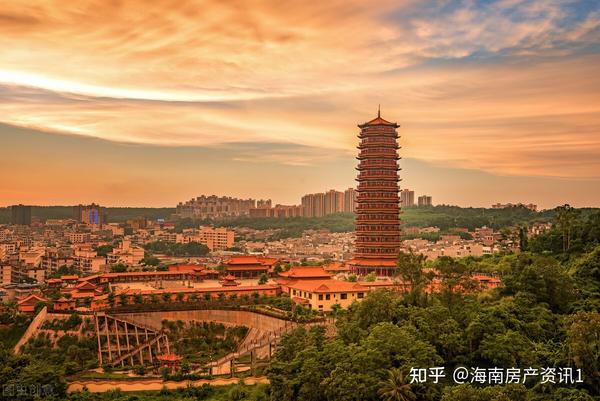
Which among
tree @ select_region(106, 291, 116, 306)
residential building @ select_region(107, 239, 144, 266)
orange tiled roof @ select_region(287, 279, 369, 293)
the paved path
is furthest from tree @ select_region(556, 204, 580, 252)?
residential building @ select_region(107, 239, 144, 266)

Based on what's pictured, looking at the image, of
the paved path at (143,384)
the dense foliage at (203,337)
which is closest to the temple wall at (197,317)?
the dense foliage at (203,337)

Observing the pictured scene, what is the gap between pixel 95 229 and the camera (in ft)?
409

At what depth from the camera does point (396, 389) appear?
18.4 meters

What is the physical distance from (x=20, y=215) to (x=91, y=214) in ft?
46.4

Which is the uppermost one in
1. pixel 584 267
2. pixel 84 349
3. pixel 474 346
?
pixel 584 267

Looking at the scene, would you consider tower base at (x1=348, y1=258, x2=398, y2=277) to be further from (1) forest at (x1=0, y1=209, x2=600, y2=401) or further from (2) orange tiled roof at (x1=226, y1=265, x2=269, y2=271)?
(1) forest at (x1=0, y1=209, x2=600, y2=401)

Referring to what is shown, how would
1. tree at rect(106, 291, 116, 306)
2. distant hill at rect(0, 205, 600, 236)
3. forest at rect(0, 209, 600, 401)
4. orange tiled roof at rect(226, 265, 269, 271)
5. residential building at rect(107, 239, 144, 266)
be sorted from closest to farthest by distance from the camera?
1. forest at rect(0, 209, 600, 401)
2. tree at rect(106, 291, 116, 306)
3. orange tiled roof at rect(226, 265, 269, 271)
4. residential building at rect(107, 239, 144, 266)
5. distant hill at rect(0, 205, 600, 236)

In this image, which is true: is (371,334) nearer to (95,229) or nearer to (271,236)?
(271,236)

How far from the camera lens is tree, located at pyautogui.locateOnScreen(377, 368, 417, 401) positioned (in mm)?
18281

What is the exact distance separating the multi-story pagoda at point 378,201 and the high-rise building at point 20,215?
351 feet

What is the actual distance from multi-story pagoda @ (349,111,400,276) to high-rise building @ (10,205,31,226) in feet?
351

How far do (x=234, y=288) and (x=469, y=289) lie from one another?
52.8 ft

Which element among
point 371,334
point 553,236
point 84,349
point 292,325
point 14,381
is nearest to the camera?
point 371,334

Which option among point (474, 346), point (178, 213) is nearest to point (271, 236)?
point (178, 213)
